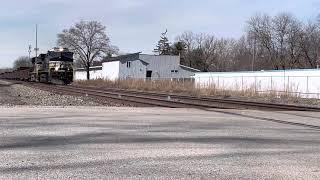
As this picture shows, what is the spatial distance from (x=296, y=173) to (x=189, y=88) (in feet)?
148

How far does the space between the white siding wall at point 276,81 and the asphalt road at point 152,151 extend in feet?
112

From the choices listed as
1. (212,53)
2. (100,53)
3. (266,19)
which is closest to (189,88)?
(266,19)

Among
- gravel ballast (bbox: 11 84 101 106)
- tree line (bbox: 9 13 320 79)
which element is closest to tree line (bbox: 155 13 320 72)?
tree line (bbox: 9 13 320 79)

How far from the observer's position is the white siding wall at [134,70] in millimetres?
100688

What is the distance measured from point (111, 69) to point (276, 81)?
58671 mm

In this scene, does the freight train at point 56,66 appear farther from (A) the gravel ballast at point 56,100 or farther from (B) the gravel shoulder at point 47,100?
(A) the gravel ballast at point 56,100

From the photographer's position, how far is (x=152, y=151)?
8.52 meters

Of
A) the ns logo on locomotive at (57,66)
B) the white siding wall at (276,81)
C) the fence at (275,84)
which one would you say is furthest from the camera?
the ns logo on locomotive at (57,66)

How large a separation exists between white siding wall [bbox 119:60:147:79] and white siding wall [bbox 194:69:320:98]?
125 ft

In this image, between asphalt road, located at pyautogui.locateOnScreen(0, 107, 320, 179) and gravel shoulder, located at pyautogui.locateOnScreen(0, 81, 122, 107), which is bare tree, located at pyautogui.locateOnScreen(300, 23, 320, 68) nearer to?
gravel shoulder, located at pyautogui.locateOnScreen(0, 81, 122, 107)

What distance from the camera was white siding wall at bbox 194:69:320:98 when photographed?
45.5m

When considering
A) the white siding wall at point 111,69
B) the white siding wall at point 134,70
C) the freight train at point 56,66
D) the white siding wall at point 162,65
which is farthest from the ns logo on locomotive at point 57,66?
the white siding wall at point 162,65

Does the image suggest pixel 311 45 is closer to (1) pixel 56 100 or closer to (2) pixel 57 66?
(2) pixel 57 66

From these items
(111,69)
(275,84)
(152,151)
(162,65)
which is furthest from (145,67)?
(152,151)
